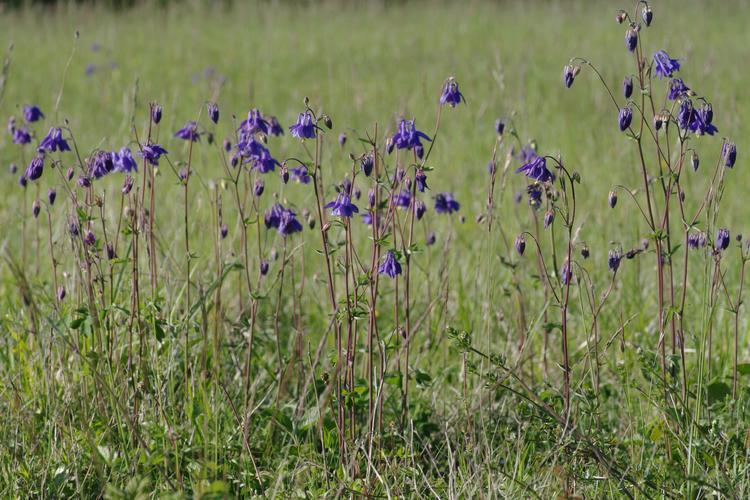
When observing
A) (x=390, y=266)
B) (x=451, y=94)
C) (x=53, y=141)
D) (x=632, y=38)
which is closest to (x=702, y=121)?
(x=632, y=38)

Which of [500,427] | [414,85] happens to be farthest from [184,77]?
[500,427]

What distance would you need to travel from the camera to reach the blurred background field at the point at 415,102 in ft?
7.52

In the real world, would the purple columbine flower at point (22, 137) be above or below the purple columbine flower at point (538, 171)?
below

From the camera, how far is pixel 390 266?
7.38 feet

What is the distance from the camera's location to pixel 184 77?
28.9 ft

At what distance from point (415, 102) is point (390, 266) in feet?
17.5

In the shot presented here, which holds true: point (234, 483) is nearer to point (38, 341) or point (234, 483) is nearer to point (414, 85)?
point (38, 341)

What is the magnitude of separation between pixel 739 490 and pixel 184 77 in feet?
24.9

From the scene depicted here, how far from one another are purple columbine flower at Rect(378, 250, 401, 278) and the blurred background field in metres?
0.35

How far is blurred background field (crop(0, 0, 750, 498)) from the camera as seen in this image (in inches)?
90.3

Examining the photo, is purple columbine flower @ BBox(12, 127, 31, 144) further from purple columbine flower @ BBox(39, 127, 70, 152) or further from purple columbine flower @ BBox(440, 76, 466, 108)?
purple columbine flower @ BBox(440, 76, 466, 108)

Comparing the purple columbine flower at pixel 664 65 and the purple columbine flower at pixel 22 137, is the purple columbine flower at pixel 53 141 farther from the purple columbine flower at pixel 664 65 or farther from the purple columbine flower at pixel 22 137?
the purple columbine flower at pixel 664 65

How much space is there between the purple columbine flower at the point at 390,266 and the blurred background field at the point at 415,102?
35 cm

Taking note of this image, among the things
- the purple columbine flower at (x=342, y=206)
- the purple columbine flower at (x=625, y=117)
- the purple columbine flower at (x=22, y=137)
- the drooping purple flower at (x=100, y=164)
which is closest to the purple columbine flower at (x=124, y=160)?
the drooping purple flower at (x=100, y=164)
